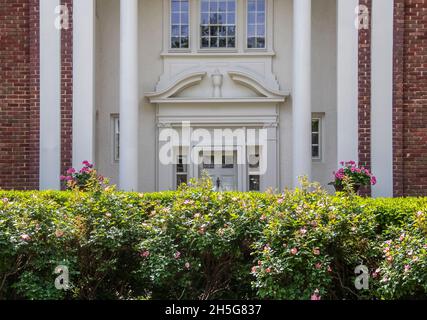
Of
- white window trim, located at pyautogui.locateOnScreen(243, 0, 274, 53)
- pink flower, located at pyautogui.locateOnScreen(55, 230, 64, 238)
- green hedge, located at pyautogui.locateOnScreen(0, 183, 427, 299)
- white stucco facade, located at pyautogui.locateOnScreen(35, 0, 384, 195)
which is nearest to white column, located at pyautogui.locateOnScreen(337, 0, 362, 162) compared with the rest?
white stucco facade, located at pyautogui.locateOnScreen(35, 0, 384, 195)

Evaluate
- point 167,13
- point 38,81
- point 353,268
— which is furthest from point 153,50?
point 353,268

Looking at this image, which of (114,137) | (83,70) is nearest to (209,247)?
(83,70)

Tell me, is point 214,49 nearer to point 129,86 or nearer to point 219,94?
point 219,94

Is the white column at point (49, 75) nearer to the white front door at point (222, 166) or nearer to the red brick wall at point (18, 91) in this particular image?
the red brick wall at point (18, 91)

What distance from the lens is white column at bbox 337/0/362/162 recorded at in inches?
562

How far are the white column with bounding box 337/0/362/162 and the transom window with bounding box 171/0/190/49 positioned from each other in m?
4.11

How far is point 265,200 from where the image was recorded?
803 cm

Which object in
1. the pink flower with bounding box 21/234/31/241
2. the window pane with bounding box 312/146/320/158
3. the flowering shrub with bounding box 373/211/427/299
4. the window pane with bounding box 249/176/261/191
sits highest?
the window pane with bounding box 312/146/320/158

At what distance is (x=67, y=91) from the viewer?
14.6 meters

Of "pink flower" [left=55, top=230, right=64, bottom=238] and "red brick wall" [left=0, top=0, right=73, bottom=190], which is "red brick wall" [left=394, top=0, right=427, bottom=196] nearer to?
"red brick wall" [left=0, top=0, right=73, bottom=190]

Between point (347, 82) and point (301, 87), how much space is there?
3.21 ft

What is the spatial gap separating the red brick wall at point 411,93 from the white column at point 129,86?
5.58 metres

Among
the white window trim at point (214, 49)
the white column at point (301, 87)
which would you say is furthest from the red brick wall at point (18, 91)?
the white column at point (301, 87)

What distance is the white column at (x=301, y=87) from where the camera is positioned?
14148mm
